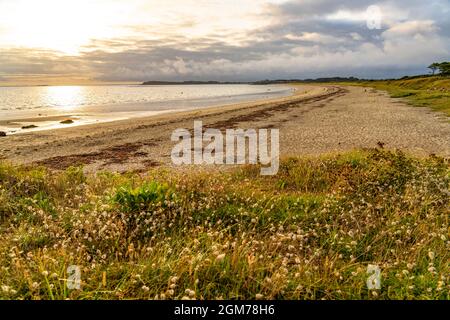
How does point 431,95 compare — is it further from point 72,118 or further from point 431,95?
point 72,118

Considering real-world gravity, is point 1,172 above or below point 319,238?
above

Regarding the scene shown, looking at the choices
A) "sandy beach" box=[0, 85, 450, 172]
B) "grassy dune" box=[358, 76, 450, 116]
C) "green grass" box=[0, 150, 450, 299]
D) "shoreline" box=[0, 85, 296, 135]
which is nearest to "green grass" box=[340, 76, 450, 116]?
"grassy dune" box=[358, 76, 450, 116]

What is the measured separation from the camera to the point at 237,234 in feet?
22.6

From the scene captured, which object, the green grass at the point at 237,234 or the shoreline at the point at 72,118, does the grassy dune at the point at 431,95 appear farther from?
the shoreline at the point at 72,118

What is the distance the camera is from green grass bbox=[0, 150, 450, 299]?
16.6 feet

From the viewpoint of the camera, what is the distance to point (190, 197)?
885cm

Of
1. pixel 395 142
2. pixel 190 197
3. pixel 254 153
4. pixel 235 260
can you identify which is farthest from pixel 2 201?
pixel 395 142

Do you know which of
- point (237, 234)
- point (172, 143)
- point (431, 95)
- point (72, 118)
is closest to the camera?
point (237, 234)

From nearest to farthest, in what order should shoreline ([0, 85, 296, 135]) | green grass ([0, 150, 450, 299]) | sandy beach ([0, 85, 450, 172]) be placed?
green grass ([0, 150, 450, 299]) < sandy beach ([0, 85, 450, 172]) < shoreline ([0, 85, 296, 135])

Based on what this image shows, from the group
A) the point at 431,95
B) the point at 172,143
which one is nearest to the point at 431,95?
the point at 431,95

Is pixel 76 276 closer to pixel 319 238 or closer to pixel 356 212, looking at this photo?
pixel 319 238

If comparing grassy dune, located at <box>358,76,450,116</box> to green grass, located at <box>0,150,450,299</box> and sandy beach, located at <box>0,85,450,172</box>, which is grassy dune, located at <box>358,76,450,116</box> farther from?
green grass, located at <box>0,150,450,299</box>

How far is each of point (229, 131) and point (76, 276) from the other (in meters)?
24.7

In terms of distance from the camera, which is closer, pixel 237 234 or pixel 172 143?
pixel 237 234
